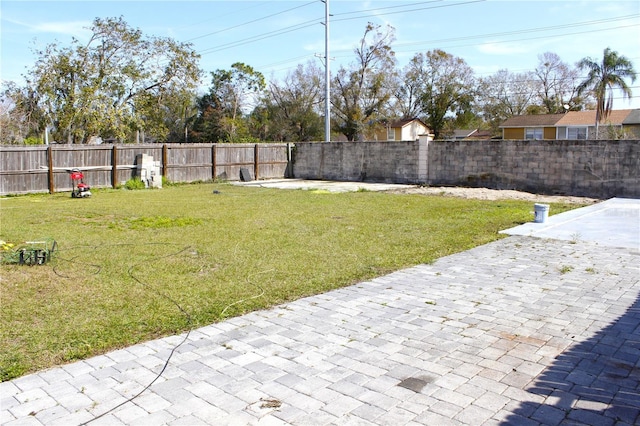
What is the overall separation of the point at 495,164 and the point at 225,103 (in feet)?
81.9

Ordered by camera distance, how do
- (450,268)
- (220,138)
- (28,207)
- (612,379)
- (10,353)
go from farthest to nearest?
(220,138) → (28,207) → (450,268) → (10,353) → (612,379)

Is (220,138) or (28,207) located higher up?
(220,138)

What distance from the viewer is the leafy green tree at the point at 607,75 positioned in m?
30.3

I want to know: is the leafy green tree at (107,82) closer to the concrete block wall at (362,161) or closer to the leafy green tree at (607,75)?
the concrete block wall at (362,161)

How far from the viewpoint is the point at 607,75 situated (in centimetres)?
3059

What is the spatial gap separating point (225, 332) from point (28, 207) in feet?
34.9

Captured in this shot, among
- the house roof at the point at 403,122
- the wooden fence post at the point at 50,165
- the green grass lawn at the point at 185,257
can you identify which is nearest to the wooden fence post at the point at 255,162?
the wooden fence post at the point at 50,165

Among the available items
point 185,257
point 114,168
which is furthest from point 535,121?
point 185,257

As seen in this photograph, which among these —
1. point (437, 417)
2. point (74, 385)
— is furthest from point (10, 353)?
point (437, 417)

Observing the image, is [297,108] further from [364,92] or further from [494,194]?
[494,194]

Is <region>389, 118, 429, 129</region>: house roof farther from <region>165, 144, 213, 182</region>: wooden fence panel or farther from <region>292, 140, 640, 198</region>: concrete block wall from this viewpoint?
<region>165, 144, 213, 182</region>: wooden fence panel

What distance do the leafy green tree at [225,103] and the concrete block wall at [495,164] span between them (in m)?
15.0

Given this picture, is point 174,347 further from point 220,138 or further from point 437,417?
point 220,138

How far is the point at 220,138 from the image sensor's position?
37.0 metres
